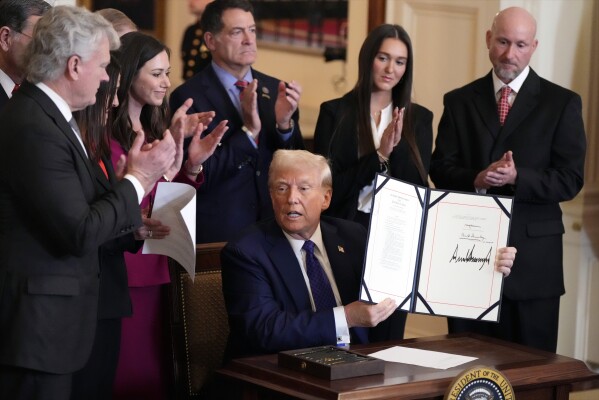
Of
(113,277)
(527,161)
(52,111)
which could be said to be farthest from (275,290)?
(527,161)

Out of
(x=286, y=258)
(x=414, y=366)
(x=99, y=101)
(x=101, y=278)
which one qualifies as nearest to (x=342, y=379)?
(x=414, y=366)

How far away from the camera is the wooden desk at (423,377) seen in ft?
8.85

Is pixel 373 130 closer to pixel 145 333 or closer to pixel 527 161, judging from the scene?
pixel 527 161

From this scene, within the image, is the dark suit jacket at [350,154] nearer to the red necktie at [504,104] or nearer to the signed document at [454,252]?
the red necktie at [504,104]

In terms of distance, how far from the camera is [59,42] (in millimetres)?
2793

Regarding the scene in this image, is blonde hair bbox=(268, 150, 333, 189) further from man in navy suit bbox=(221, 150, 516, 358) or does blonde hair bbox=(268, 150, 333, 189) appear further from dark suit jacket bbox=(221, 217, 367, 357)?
dark suit jacket bbox=(221, 217, 367, 357)

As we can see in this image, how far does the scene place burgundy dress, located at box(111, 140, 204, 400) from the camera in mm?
3656

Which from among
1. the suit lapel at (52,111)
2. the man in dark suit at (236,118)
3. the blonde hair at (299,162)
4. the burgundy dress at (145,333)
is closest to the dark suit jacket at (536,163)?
the man in dark suit at (236,118)

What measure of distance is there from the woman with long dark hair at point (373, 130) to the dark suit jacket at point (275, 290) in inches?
27.0

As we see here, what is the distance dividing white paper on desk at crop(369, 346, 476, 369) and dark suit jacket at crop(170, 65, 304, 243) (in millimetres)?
1254

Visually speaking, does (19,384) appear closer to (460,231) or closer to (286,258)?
(286,258)

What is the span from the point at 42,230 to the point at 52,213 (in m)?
0.07

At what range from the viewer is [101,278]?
10.4 feet

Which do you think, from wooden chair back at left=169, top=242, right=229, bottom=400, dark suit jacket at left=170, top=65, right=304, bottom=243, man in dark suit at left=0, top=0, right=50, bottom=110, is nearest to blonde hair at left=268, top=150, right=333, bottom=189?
wooden chair back at left=169, top=242, right=229, bottom=400
